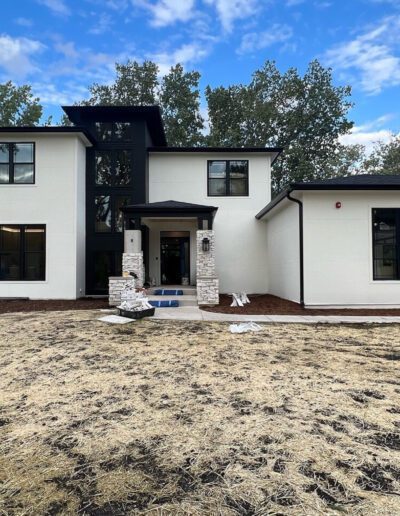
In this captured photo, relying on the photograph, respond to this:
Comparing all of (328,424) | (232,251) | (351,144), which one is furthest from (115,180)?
(351,144)

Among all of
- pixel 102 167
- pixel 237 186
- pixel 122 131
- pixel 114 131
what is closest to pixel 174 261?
pixel 237 186

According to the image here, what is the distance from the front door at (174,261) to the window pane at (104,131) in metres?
4.67

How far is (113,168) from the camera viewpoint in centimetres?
1373

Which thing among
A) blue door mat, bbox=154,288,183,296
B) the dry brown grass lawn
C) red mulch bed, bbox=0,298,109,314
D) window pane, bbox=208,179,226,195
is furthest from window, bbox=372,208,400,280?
red mulch bed, bbox=0,298,109,314

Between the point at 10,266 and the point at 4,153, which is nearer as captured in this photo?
the point at 10,266

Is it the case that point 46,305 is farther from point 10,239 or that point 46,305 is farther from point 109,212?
point 109,212

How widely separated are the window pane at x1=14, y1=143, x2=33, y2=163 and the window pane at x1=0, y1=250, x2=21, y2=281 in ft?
11.5

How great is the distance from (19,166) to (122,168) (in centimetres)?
376

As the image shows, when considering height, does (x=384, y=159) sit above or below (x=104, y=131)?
above

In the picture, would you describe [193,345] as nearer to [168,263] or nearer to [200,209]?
[200,209]

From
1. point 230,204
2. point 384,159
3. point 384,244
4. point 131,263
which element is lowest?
point 131,263

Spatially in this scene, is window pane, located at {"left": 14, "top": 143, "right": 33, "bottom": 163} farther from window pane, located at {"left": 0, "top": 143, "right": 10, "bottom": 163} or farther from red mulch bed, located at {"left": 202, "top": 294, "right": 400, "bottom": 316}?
red mulch bed, located at {"left": 202, "top": 294, "right": 400, "bottom": 316}

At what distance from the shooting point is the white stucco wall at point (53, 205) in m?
12.2

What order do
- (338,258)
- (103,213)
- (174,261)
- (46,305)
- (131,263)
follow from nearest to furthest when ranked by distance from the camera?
(338,258), (46,305), (131,263), (103,213), (174,261)
